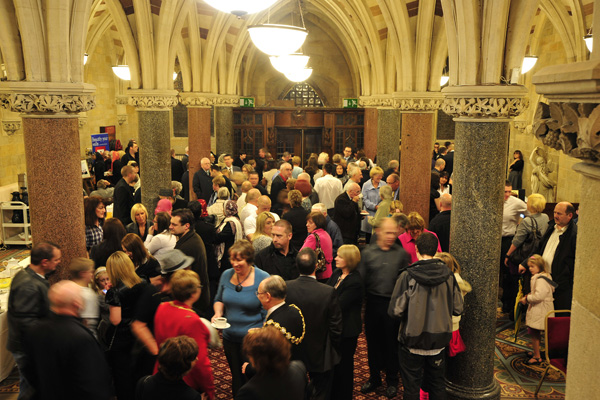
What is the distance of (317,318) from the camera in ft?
13.7

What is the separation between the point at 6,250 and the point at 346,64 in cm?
1752

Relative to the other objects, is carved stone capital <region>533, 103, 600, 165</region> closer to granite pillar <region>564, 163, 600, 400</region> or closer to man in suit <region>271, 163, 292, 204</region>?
granite pillar <region>564, 163, 600, 400</region>

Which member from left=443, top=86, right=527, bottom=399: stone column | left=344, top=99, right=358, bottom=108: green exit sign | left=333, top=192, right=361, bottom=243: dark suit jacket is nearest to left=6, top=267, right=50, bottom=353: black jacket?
left=443, top=86, right=527, bottom=399: stone column

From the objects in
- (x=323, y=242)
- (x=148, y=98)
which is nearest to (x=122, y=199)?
(x=148, y=98)

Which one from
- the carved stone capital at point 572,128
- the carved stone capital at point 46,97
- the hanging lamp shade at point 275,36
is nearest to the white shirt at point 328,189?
the hanging lamp shade at point 275,36

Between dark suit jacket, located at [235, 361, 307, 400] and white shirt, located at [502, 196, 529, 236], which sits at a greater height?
white shirt, located at [502, 196, 529, 236]

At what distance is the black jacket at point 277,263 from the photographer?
5.23 metres

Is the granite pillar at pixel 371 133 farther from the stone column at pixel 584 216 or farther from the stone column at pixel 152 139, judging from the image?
the stone column at pixel 584 216

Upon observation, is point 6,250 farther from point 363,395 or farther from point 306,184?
point 363,395

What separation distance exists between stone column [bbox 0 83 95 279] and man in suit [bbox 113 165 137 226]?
7.47 feet

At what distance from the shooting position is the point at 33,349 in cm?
352

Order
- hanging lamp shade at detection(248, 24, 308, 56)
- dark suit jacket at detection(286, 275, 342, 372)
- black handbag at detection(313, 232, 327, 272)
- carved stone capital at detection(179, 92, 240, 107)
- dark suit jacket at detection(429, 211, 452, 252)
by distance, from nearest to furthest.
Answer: dark suit jacket at detection(286, 275, 342, 372) < black handbag at detection(313, 232, 327, 272) < hanging lamp shade at detection(248, 24, 308, 56) < dark suit jacket at detection(429, 211, 452, 252) < carved stone capital at detection(179, 92, 240, 107)

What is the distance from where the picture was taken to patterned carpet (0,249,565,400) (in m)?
5.54

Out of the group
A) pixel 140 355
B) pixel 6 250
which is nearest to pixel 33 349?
pixel 140 355
